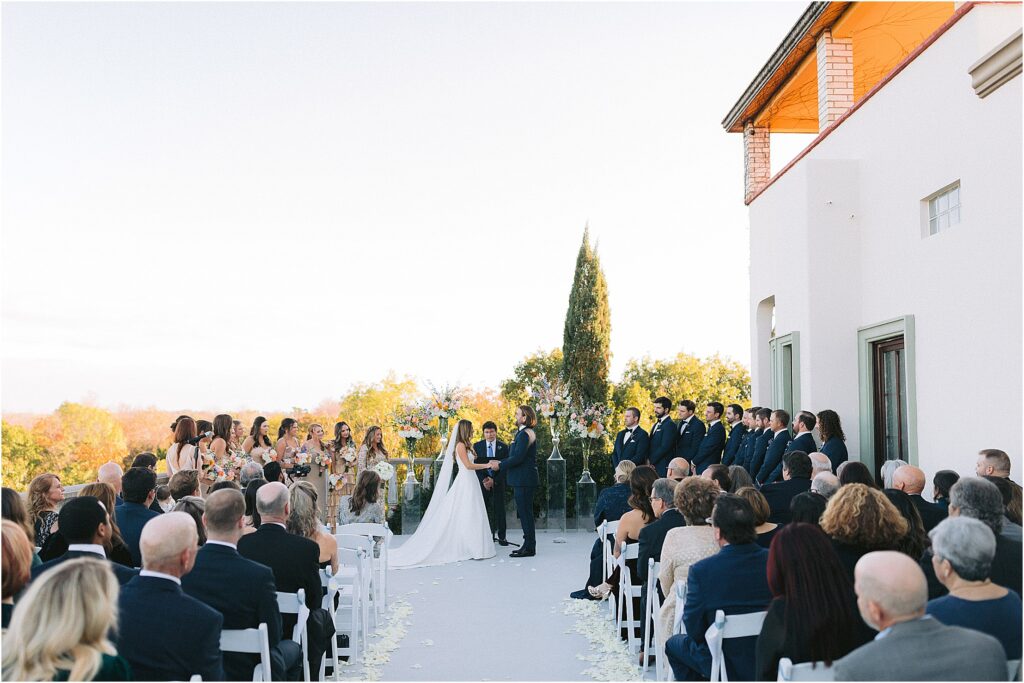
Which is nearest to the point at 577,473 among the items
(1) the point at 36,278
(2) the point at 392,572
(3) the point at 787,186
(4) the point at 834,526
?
(2) the point at 392,572

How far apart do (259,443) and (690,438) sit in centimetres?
536

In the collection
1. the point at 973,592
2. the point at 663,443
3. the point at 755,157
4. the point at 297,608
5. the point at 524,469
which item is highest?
the point at 755,157

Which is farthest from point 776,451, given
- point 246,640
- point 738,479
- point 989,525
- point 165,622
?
point 165,622

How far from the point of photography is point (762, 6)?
1018 centimetres

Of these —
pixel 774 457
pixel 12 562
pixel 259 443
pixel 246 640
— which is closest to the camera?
pixel 12 562

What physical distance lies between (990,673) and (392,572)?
295 inches

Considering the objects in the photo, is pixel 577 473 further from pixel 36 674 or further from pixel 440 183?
pixel 440 183

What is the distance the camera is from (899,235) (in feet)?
27.5

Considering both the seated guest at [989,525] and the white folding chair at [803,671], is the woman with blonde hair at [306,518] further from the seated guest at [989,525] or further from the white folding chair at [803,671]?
the seated guest at [989,525]

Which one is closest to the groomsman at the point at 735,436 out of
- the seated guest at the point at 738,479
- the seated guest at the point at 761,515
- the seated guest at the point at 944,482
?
the seated guest at the point at 738,479

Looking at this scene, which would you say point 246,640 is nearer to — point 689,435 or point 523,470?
point 523,470

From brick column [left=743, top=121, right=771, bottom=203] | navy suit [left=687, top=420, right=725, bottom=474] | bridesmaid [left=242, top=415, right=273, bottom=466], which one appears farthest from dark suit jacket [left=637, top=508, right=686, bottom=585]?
brick column [left=743, top=121, right=771, bottom=203]

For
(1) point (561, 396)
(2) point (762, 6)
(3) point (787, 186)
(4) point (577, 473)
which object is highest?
(2) point (762, 6)

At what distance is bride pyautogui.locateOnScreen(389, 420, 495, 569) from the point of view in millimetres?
9945
